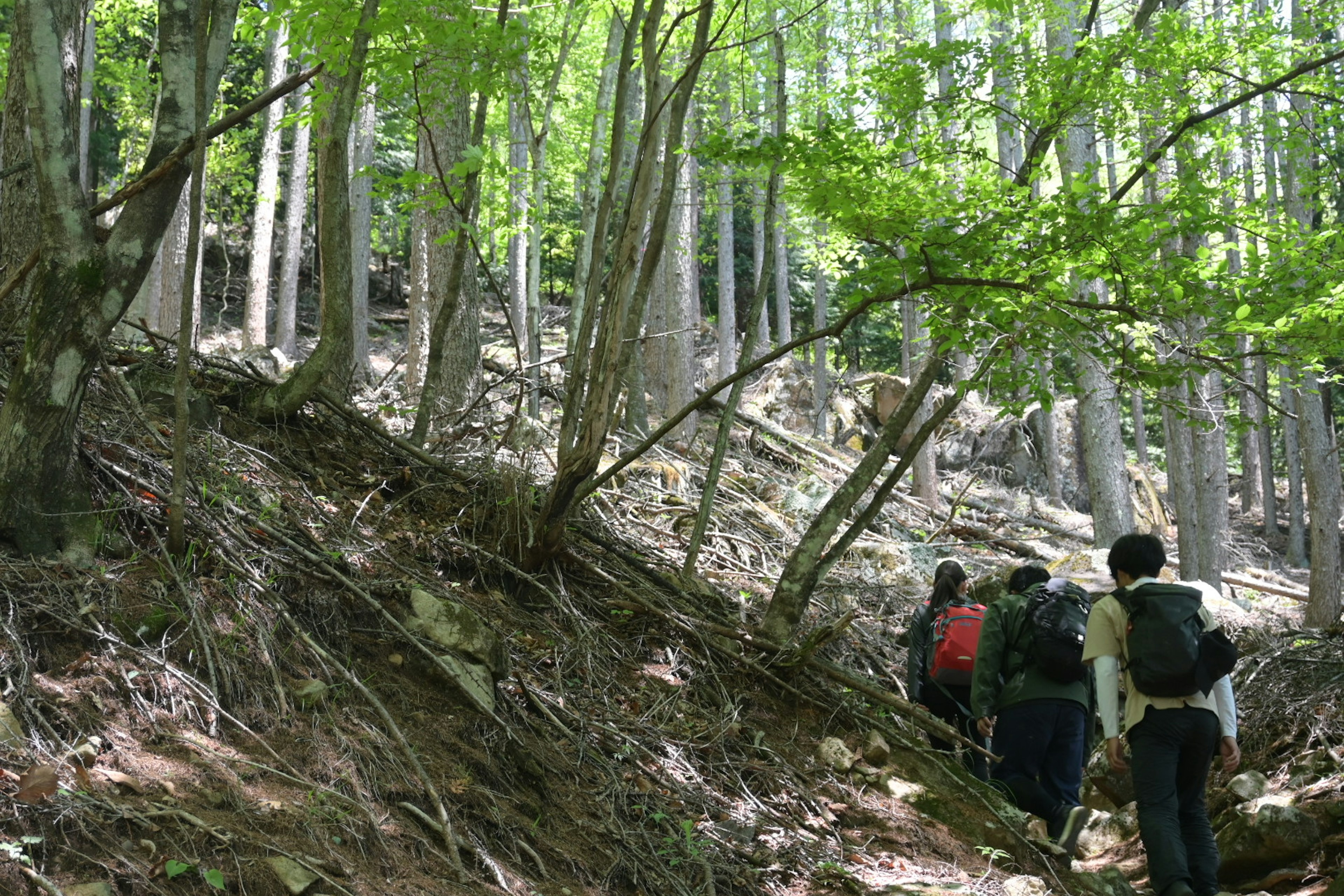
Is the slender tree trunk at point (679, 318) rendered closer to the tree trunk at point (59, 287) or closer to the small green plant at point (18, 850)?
the tree trunk at point (59, 287)

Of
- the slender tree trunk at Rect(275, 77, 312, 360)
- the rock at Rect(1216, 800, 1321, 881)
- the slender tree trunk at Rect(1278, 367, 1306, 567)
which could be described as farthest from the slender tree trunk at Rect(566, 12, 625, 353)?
the slender tree trunk at Rect(1278, 367, 1306, 567)

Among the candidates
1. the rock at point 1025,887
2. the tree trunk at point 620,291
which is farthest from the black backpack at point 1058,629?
the tree trunk at point 620,291

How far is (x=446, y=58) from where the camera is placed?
5.77 meters

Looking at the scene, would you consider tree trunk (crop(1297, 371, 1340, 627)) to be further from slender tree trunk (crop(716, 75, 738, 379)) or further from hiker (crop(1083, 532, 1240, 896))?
slender tree trunk (crop(716, 75, 738, 379))

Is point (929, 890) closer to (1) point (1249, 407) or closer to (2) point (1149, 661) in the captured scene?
(2) point (1149, 661)

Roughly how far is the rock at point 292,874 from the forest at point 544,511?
0.05 ft

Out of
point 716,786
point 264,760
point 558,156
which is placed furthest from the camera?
point 558,156

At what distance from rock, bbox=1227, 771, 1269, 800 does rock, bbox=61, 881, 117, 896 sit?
238 inches

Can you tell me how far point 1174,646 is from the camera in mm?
4039

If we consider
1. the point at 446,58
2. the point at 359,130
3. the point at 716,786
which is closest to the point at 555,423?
the point at 446,58

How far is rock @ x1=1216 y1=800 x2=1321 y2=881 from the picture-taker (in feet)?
15.9

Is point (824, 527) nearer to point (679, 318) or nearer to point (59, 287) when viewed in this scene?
point (59, 287)

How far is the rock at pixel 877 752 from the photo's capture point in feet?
17.8

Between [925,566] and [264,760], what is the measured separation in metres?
8.12
